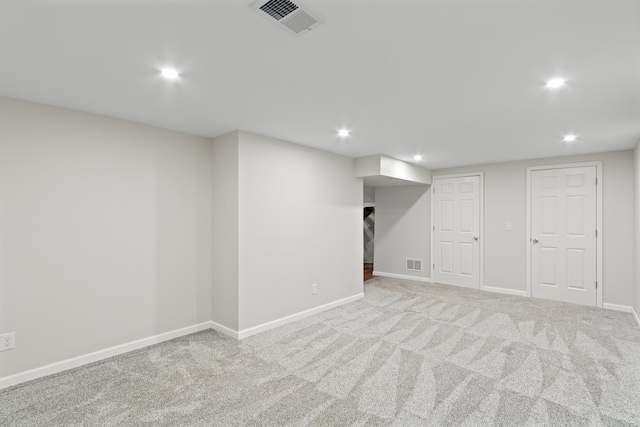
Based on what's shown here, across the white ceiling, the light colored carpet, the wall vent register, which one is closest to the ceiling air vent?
the white ceiling

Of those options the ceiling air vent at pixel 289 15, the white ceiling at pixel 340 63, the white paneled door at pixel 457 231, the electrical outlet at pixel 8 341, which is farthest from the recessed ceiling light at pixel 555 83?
the electrical outlet at pixel 8 341

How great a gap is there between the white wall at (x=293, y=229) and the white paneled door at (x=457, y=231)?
1.91 m

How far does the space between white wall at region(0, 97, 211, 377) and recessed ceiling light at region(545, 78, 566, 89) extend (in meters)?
3.31

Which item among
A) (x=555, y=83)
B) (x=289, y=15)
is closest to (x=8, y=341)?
(x=289, y=15)

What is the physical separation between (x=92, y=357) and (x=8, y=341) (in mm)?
617

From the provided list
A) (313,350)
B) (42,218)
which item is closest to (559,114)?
(313,350)

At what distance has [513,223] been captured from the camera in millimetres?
5352

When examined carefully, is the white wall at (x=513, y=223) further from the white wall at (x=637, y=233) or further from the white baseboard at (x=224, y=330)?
the white baseboard at (x=224, y=330)

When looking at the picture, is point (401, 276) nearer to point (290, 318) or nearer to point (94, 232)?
point (290, 318)

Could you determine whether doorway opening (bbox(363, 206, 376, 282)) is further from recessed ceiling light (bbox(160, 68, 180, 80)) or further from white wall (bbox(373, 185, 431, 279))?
recessed ceiling light (bbox(160, 68, 180, 80))

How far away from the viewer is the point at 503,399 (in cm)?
231

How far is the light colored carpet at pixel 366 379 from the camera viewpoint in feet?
7.00

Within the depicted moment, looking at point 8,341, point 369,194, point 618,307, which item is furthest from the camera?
point 369,194

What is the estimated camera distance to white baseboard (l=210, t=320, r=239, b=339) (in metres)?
3.48
